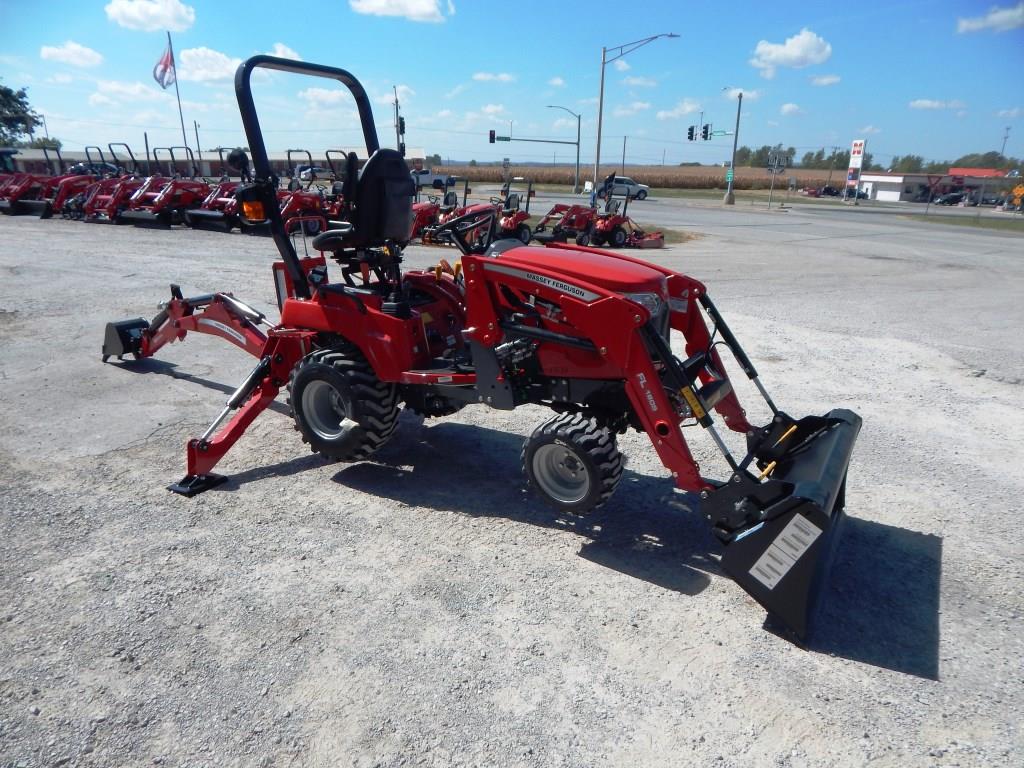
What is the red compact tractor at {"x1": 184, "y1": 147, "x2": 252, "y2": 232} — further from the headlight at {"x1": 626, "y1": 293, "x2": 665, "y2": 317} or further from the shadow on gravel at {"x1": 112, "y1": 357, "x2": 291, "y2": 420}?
the headlight at {"x1": 626, "y1": 293, "x2": 665, "y2": 317}

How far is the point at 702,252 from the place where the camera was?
17094 millimetres

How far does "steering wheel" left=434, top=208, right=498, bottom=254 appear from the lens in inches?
160

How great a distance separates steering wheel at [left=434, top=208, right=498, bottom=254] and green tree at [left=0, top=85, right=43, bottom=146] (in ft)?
210

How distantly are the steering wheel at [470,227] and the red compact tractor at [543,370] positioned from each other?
0.02 meters

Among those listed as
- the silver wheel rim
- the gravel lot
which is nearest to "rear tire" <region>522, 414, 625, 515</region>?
the gravel lot

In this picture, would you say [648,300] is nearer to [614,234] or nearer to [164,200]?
[614,234]

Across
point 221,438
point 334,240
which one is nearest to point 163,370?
point 221,438

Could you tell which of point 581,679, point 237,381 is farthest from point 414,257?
point 581,679

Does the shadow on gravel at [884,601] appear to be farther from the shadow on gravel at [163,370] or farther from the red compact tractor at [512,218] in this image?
the red compact tractor at [512,218]

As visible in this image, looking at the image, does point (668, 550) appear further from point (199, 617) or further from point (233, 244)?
→ point (233, 244)

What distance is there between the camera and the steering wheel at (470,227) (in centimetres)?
407

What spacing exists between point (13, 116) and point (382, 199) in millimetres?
66868

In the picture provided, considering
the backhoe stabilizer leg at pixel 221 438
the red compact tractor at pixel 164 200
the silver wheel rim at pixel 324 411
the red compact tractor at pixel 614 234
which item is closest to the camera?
the backhoe stabilizer leg at pixel 221 438

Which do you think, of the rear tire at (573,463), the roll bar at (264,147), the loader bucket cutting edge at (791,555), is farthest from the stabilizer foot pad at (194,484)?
the loader bucket cutting edge at (791,555)
